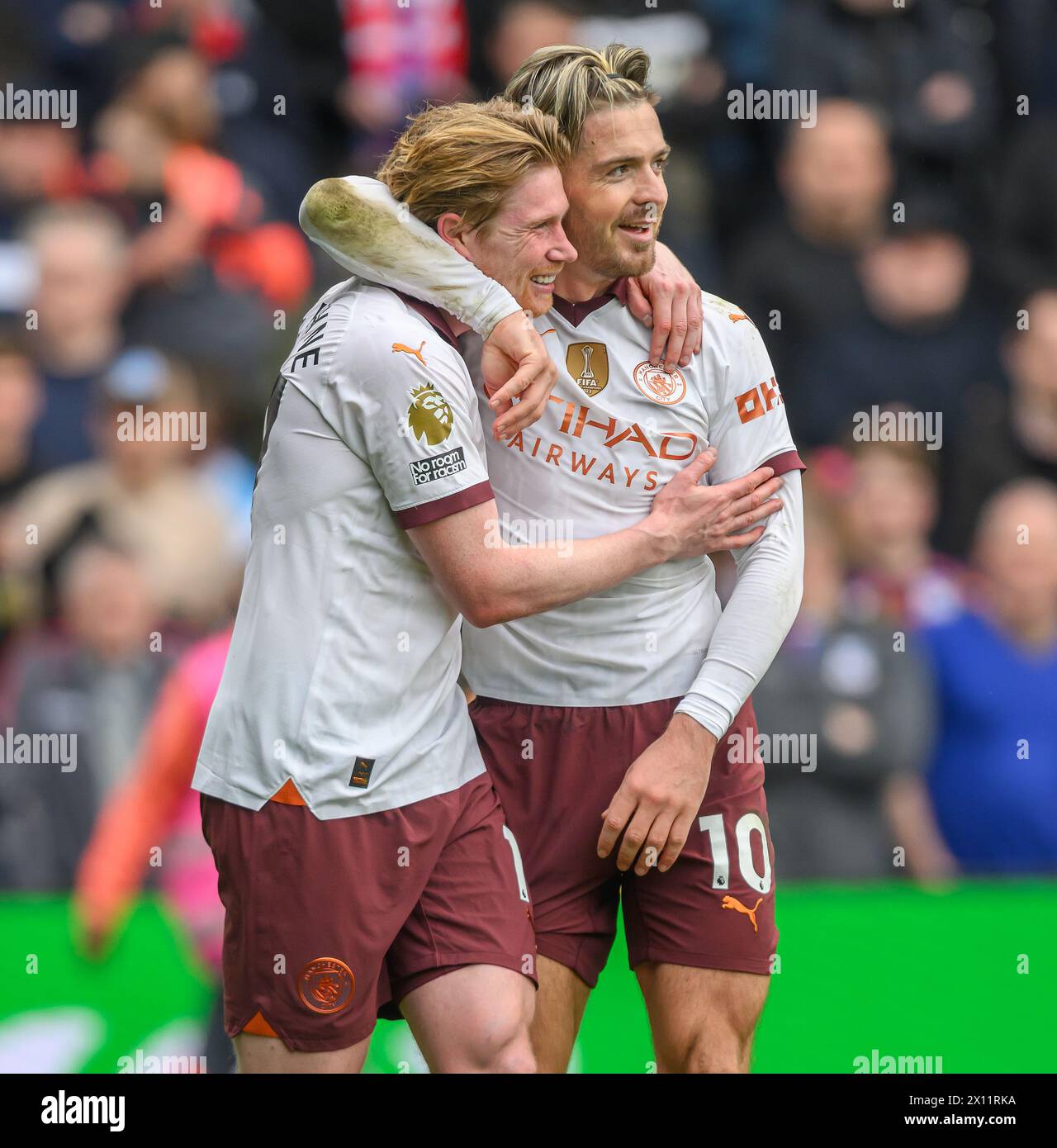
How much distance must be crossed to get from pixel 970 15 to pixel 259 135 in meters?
2.94

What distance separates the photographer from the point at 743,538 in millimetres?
3359

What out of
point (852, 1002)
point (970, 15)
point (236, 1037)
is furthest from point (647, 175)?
point (970, 15)

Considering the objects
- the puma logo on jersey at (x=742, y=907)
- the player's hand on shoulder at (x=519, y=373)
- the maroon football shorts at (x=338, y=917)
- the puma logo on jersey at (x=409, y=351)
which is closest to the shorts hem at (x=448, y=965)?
the maroon football shorts at (x=338, y=917)

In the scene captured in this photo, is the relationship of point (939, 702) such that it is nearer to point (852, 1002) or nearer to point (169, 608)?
point (852, 1002)

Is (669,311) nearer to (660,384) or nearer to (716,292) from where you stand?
(660,384)

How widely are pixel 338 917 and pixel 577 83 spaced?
1.59 meters

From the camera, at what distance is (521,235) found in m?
3.18

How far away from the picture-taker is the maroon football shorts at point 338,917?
2947mm

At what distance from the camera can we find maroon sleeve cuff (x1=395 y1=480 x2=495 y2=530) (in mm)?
2934

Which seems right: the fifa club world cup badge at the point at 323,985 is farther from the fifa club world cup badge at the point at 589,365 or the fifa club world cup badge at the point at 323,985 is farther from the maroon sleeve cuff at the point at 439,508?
the fifa club world cup badge at the point at 589,365

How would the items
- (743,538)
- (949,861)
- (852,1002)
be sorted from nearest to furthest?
(743,538), (852,1002), (949,861)

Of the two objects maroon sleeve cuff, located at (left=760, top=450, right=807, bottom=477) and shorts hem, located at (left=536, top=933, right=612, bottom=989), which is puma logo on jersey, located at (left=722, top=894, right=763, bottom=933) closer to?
shorts hem, located at (left=536, top=933, right=612, bottom=989)

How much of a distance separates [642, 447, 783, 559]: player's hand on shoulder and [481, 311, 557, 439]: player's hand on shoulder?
305mm

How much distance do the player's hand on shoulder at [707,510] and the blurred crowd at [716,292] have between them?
220cm
